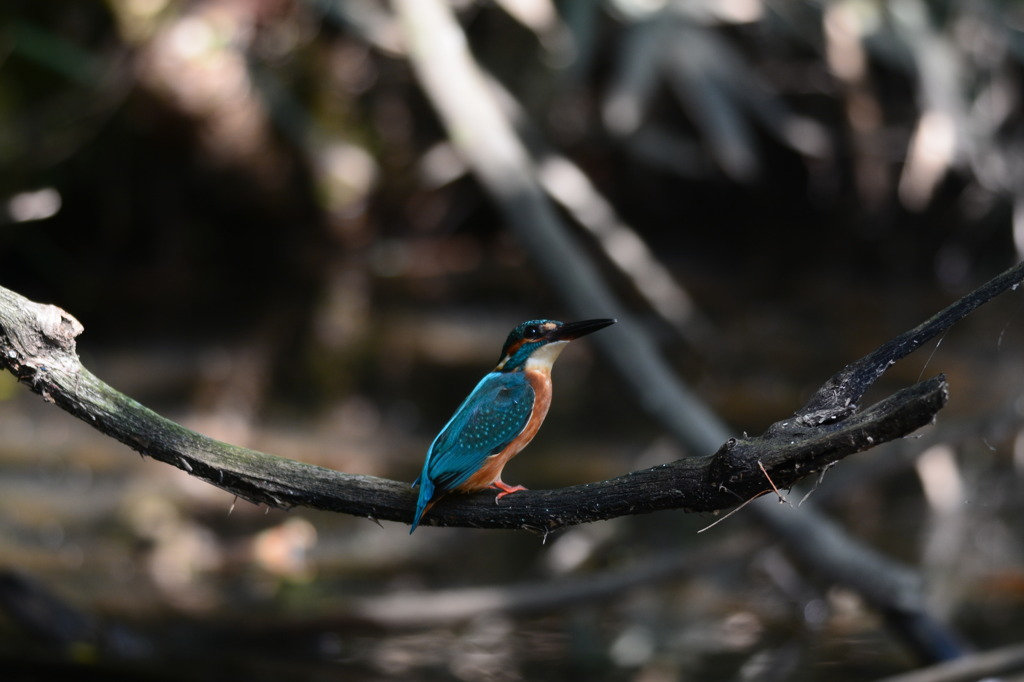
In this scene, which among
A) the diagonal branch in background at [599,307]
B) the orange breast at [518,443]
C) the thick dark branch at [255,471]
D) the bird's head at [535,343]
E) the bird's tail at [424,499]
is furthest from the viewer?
the diagonal branch in background at [599,307]

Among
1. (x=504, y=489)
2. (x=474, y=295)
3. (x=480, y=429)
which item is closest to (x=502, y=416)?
(x=480, y=429)

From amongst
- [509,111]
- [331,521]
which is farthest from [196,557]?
[509,111]

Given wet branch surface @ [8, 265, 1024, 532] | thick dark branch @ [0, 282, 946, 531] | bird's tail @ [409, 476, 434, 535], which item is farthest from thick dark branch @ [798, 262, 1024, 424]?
bird's tail @ [409, 476, 434, 535]

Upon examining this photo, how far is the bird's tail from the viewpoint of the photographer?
1742 millimetres

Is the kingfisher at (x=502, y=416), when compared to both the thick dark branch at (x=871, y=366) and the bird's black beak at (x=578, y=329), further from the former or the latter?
the thick dark branch at (x=871, y=366)

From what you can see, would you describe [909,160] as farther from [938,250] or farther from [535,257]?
[535,257]

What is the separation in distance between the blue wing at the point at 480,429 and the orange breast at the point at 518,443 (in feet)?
0.04

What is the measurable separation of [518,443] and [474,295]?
581 cm

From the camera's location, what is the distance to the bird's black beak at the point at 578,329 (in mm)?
1949

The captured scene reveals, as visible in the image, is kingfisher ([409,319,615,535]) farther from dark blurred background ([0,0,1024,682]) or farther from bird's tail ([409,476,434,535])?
dark blurred background ([0,0,1024,682])

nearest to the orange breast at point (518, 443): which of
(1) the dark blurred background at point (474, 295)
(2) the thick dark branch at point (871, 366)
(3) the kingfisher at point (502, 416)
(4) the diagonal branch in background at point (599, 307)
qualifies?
(3) the kingfisher at point (502, 416)

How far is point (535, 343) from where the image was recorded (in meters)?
2.21

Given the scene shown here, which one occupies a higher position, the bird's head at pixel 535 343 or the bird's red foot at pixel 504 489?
the bird's head at pixel 535 343

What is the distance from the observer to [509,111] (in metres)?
5.30
